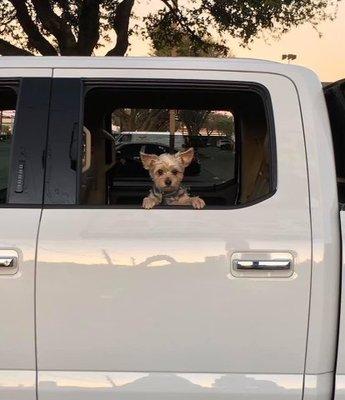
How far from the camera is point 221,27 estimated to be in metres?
12.8

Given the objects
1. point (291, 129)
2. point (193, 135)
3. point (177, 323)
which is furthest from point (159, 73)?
point (193, 135)

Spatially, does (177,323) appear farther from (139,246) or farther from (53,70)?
(53,70)

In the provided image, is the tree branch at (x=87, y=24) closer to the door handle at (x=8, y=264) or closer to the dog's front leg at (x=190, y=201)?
the dog's front leg at (x=190, y=201)

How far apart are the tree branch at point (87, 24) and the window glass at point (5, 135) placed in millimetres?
8903

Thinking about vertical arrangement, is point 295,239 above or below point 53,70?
below

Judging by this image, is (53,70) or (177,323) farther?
(53,70)

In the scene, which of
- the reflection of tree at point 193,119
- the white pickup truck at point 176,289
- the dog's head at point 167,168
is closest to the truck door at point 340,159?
the white pickup truck at point 176,289

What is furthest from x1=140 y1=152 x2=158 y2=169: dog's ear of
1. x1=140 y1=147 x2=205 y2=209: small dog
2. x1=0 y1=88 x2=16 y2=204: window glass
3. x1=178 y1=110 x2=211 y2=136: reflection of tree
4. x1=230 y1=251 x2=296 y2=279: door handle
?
x1=230 y1=251 x2=296 y2=279: door handle

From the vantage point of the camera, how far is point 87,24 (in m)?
11.7

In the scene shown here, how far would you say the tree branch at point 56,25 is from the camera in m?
11.3

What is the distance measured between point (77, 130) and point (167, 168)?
815 millimetres

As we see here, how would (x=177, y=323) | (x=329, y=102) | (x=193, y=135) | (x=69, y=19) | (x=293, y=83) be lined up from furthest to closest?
1. (x=69, y=19)
2. (x=193, y=135)
3. (x=329, y=102)
4. (x=293, y=83)
5. (x=177, y=323)

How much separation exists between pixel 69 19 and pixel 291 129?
435 inches

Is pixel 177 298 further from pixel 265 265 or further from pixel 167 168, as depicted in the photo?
pixel 167 168
